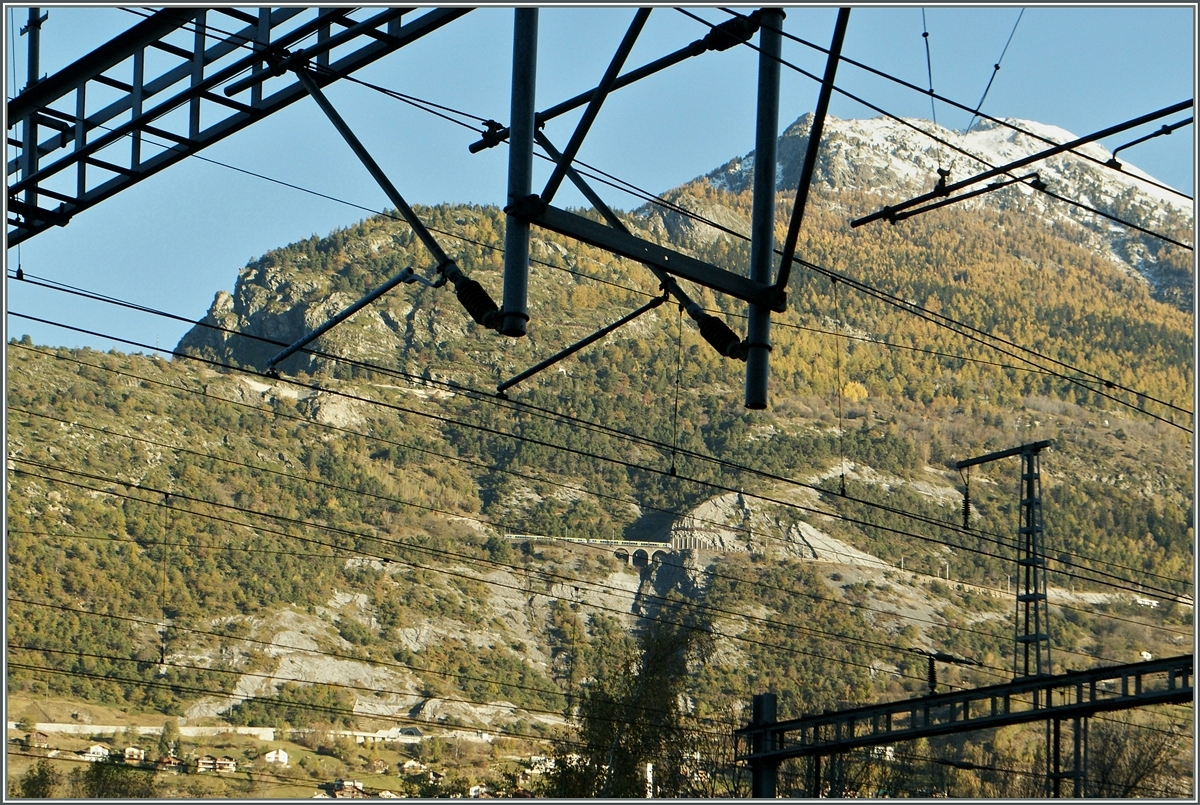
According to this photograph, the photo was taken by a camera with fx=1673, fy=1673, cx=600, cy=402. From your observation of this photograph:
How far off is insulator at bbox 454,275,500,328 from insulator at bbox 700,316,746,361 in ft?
4.65

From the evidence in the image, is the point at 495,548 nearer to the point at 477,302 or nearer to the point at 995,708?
the point at 995,708

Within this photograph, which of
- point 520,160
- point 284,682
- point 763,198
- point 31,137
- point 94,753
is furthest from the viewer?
point 284,682

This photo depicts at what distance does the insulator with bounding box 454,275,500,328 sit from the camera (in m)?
9.30

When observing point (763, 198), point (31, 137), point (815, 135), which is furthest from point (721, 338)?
point (31, 137)

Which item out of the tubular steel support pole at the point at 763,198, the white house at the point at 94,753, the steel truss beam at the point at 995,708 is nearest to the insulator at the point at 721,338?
the tubular steel support pole at the point at 763,198

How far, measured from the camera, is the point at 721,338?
10312 millimetres

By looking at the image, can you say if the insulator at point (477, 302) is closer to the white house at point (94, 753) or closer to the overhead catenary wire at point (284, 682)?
the white house at point (94, 753)

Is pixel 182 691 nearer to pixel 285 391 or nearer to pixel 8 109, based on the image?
pixel 285 391

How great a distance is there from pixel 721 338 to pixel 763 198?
90cm

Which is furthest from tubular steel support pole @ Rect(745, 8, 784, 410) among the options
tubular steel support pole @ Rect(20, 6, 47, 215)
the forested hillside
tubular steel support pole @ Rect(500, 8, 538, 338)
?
the forested hillside

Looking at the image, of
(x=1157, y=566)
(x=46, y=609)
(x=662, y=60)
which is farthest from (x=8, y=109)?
(x=1157, y=566)

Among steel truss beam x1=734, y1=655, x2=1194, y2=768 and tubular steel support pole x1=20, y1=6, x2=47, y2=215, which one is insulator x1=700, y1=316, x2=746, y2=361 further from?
steel truss beam x1=734, y1=655, x2=1194, y2=768

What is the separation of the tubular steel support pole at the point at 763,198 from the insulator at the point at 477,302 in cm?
170

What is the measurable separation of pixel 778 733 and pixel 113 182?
15.1 m
